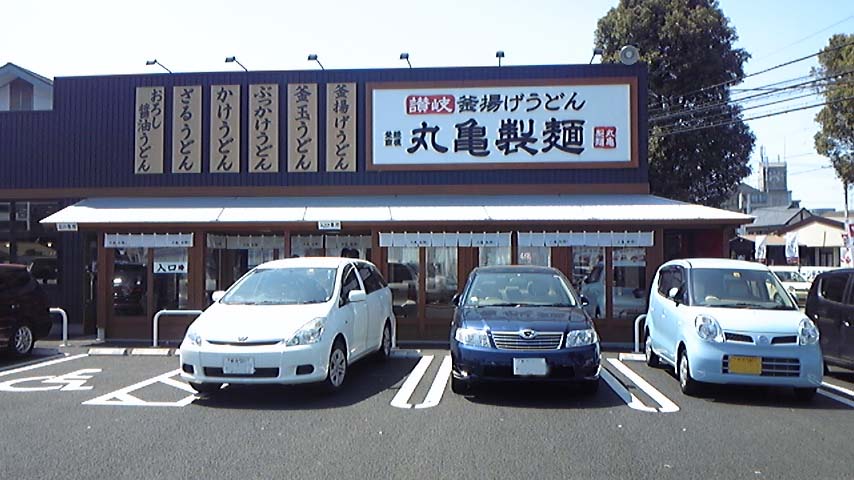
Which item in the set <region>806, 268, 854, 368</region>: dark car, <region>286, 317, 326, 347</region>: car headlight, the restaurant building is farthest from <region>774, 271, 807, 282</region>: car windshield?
<region>286, 317, 326, 347</region>: car headlight

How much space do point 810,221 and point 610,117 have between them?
110 ft

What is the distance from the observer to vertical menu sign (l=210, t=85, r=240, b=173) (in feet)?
50.5

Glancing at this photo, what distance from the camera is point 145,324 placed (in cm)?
1403

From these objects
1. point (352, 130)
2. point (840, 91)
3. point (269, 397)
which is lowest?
point (269, 397)

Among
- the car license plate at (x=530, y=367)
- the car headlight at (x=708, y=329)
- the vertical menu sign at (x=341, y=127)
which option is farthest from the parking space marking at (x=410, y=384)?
the vertical menu sign at (x=341, y=127)

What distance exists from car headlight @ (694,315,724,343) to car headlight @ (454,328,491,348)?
254 cm

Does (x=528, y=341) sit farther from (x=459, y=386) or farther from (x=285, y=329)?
(x=285, y=329)

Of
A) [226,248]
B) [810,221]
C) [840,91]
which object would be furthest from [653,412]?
[810,221]

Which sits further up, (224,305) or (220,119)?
(220,119)

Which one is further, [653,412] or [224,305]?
[224,305]

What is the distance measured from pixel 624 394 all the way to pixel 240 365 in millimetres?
4525

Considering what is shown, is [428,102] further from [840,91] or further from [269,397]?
[840,91]

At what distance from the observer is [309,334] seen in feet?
26.4

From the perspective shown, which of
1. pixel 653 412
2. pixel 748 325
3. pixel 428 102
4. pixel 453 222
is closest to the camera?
pixel 653 412
